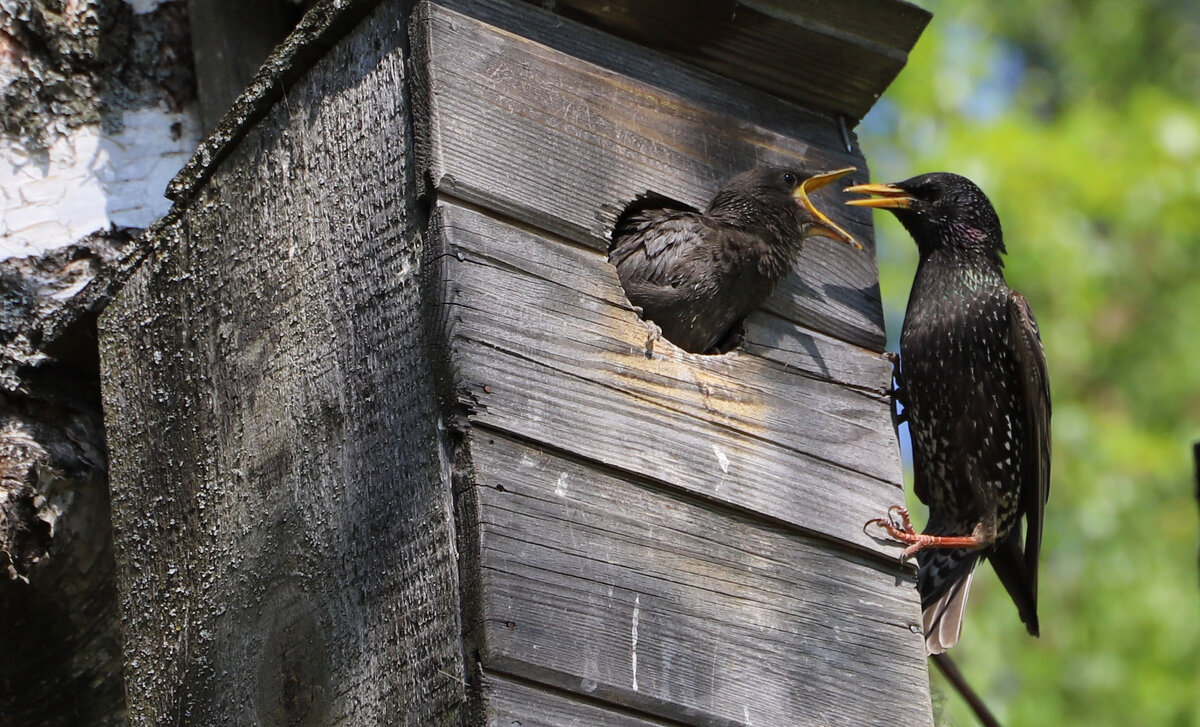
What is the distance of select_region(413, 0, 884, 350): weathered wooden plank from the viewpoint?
2.19 m

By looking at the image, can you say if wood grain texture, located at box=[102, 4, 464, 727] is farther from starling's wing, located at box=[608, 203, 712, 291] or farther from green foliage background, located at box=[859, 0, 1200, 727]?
green foliage background, located at box=[859, 0, 1200, 727]

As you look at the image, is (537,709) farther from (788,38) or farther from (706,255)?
(788,38)

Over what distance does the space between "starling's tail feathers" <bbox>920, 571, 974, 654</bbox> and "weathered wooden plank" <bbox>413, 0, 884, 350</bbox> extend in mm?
913

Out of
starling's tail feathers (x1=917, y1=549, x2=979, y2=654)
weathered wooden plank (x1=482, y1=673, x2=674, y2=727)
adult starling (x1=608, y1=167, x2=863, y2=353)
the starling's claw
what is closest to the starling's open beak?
adult starling (x1=608, y1=167, x2=863, y2=353)

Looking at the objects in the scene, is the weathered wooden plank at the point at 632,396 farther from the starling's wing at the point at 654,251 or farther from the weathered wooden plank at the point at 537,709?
the weathered wooden plank at the point at 537,709

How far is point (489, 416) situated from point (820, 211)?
1.06 metres

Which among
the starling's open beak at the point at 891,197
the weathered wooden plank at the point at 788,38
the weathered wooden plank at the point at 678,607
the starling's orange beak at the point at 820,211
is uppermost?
the starling's open beak at the point at 891,197

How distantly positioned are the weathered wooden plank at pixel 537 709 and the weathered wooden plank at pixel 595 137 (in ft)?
2.42

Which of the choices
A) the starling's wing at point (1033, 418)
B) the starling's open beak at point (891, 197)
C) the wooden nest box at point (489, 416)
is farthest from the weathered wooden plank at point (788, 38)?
the starling's wing at point (1033, 418)

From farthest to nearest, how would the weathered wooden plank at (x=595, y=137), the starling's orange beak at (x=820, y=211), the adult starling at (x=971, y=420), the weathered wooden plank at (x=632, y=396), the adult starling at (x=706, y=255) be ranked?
the adult starling at (x=971, y=420), the starling's orange beak at (x=820, y=211), the adult starling at (x=706, y=255), the weathered wooden plank at (x=595, y=137), the weathered wooden plank at (x=632, y=396)

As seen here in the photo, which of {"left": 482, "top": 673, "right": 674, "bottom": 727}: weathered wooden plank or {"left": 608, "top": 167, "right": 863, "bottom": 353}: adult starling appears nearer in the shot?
{"left": 482, "top": 673, "right": 674, "bottom": 727}: weathered wooden plank

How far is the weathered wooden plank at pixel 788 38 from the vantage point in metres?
2.54

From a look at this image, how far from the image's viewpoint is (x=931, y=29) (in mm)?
6711

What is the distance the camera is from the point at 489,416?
1974 mm
